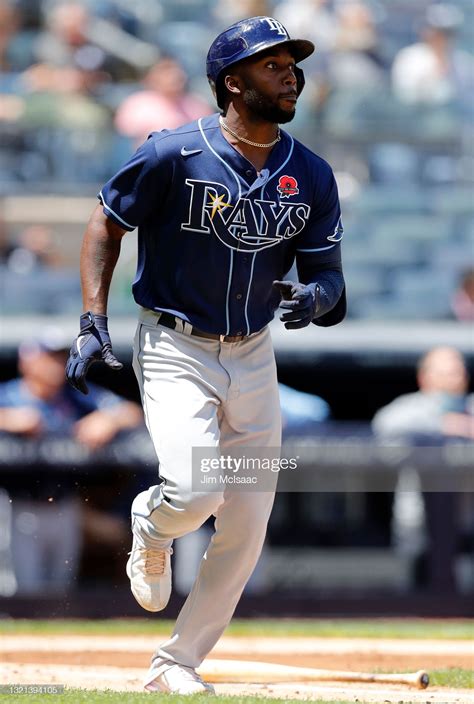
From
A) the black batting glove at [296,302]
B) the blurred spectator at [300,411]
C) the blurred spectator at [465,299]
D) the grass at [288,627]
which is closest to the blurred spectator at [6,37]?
the blurred spectator at [300,411]

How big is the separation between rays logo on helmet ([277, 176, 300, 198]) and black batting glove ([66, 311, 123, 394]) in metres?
0.66

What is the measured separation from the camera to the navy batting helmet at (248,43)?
13.0 feet

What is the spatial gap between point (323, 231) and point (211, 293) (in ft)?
1.48

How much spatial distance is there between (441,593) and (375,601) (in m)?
0.39

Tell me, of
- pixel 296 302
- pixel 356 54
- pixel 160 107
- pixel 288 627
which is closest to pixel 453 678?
pixel 296 302

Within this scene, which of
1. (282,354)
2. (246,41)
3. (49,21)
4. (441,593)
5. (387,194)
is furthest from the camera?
(49,21)

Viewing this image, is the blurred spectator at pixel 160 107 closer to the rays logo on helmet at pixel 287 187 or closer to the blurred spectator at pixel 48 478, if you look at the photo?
the blurred spectator at pixel 48 478

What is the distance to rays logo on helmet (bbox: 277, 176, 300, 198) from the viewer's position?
4086 millimetres

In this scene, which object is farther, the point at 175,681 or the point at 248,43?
the point at 175,681

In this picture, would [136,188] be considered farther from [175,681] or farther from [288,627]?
[288,627]

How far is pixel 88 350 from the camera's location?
13.3 ft

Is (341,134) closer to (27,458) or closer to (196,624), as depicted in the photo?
(27,458)

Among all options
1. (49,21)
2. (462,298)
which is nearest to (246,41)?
(462,298)

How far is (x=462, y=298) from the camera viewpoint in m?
9.41
